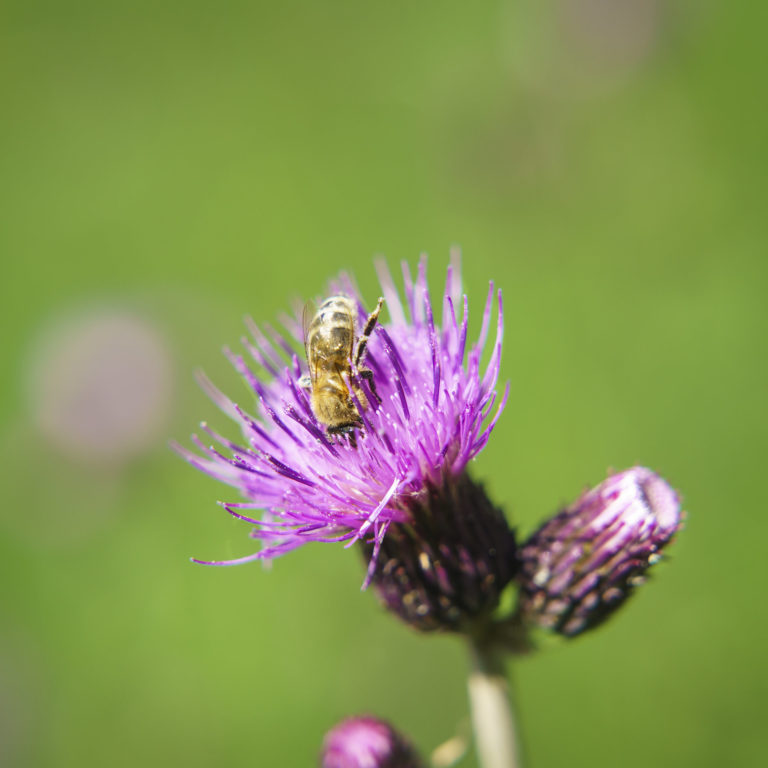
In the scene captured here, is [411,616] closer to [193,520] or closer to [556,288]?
[193,520]

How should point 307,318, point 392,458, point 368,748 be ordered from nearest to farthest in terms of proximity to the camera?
point 392,458, point 368,748, point 307,318

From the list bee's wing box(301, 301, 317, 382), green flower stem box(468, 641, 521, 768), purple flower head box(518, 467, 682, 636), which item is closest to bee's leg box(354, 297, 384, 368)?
bee's wing box(301, 301, 317, 382)

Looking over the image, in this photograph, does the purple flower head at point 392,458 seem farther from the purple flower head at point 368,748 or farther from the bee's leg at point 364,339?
the purple flower head at point 368,748

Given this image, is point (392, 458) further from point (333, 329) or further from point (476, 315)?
point (476, 315)

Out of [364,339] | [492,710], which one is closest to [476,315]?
[364,339]

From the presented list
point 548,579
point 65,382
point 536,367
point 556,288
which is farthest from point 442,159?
point 548,579

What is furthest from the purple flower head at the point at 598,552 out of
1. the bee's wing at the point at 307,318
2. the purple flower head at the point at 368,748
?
the bee's wing at the point at 307,318
